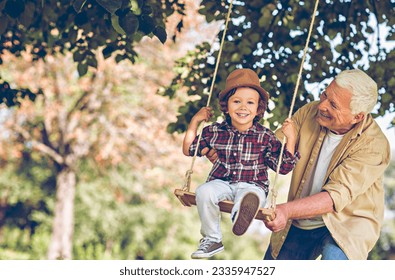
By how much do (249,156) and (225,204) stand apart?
1.11ft

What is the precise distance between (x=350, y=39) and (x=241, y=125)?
3.46 meters

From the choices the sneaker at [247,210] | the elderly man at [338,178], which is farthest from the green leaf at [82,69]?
the sneaker at [247,210]

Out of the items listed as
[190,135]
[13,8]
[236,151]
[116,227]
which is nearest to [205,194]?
[236,151]

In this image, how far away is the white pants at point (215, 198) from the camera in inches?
183

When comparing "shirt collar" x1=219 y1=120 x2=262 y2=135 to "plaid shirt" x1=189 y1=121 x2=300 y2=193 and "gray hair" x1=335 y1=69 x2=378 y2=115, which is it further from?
"gray hair" x1=335 y1=69 x2=378 y2=115

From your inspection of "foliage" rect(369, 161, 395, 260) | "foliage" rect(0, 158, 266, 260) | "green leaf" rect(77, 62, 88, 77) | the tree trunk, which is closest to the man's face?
"green leaf" rect(77, 62, 88, 77)

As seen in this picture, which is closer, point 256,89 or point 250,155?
point 250,155

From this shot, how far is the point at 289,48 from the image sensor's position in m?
7.77

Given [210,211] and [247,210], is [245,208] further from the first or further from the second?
[210,211]

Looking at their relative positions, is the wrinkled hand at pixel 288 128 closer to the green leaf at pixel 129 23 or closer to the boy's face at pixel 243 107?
the boy's face at pixel 243 107

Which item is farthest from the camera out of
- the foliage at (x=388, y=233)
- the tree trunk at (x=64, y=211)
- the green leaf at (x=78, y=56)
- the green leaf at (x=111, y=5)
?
the foliage at (x=388, y=233)

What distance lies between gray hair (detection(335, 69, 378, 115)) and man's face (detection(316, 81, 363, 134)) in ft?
0.08

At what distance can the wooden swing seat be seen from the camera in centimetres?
448
